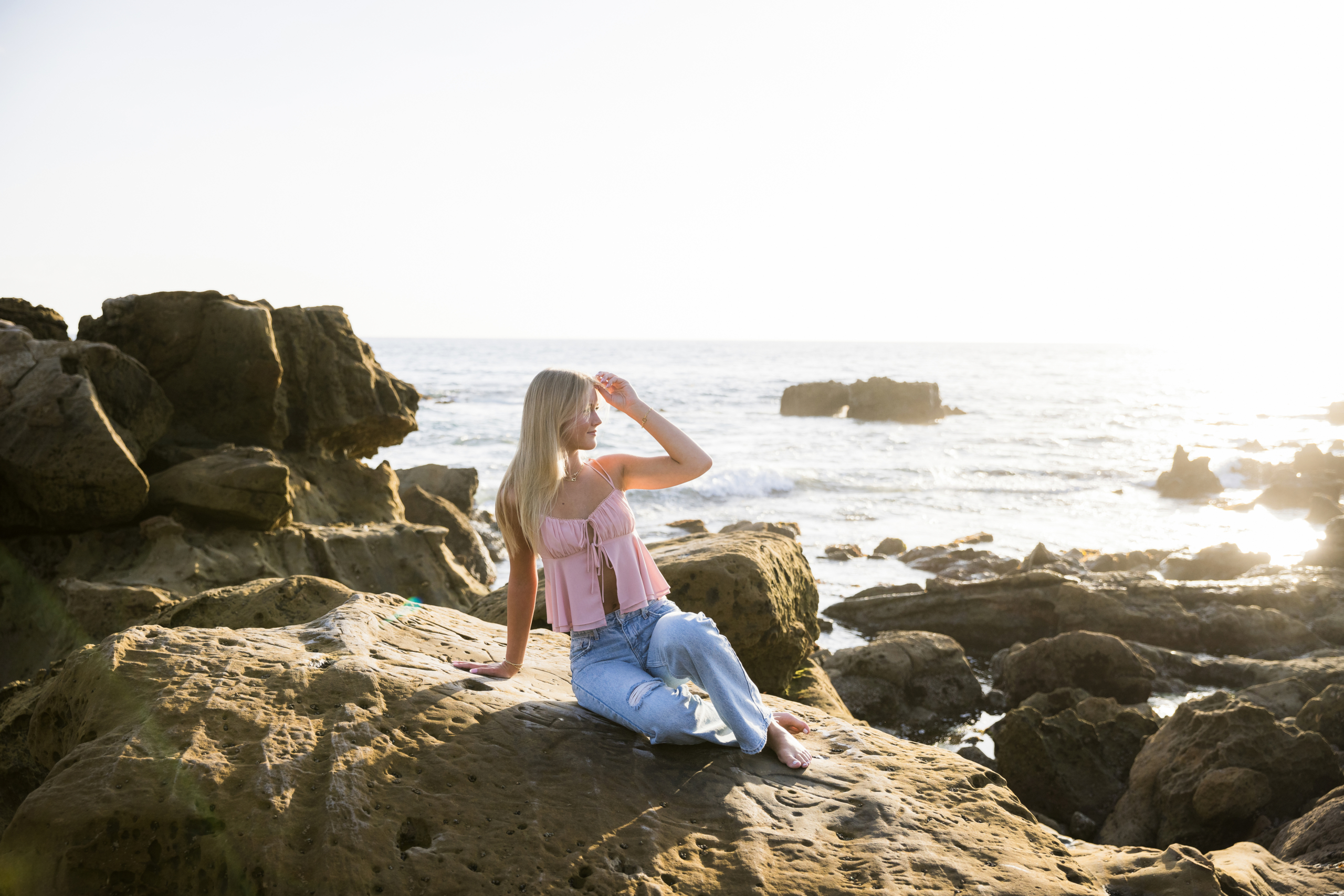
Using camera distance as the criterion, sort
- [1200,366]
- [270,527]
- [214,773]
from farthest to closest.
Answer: [1200,366] < [270,527] < [214,773]

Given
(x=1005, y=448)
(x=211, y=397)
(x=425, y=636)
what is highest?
(x=211, y=397)

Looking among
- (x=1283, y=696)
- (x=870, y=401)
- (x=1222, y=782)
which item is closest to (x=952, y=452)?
(x=870, y=401)

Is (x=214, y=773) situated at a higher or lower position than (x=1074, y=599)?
higher

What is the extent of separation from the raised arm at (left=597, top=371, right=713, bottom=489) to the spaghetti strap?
0.02 metres

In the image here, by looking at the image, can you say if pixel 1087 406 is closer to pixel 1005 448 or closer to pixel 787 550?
pixel 1005 448

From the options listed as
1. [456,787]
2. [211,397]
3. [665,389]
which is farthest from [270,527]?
[665,389]

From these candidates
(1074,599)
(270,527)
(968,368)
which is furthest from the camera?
(968,368)

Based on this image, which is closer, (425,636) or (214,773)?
(214,773)

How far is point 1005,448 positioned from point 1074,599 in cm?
2425

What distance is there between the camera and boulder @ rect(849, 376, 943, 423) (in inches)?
1699

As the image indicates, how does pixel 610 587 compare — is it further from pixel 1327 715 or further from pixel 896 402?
pixel 896 402

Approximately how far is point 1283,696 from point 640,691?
7.33m

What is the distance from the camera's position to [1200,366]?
99.2m

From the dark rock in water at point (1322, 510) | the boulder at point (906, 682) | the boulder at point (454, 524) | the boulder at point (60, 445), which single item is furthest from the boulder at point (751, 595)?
the dark rock in water at point (1322, 510)
